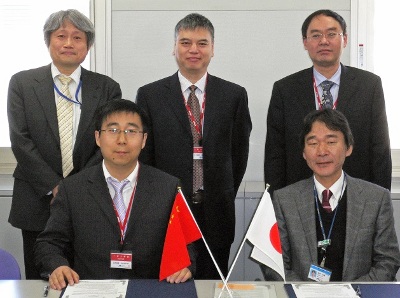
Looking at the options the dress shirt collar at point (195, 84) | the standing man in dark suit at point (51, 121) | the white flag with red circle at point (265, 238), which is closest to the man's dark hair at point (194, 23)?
the dress shirt collar at point (195, 84)

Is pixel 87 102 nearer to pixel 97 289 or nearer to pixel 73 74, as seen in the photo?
pixel 73 74

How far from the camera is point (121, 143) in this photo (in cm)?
274

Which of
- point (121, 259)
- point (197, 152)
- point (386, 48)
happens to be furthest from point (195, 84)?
point (386, 48)

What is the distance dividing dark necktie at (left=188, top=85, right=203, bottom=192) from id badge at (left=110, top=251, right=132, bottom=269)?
0.89m

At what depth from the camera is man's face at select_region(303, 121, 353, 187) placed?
287 cm

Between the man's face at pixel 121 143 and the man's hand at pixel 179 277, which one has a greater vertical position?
the man's face at pixel 121 143

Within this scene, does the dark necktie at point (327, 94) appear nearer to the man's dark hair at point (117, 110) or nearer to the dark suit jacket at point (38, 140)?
the man's dark hair at point (117, 110)

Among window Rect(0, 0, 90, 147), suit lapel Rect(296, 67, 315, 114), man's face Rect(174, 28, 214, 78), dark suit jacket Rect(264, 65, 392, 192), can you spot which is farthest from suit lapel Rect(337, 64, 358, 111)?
window Rect(0, 0, 90, 147)

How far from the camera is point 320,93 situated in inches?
132

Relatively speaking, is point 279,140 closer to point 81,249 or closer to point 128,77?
point 81,249

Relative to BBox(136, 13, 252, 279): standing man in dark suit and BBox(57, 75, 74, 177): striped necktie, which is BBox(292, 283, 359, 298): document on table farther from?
BBox(57, 75, 74, 177): striped necktie

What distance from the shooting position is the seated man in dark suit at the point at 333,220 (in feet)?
8.95

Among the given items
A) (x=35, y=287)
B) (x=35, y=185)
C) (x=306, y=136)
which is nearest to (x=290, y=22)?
(x=306, y=136)

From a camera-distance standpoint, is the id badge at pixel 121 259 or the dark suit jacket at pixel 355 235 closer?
the id badge at pixel 121 259
